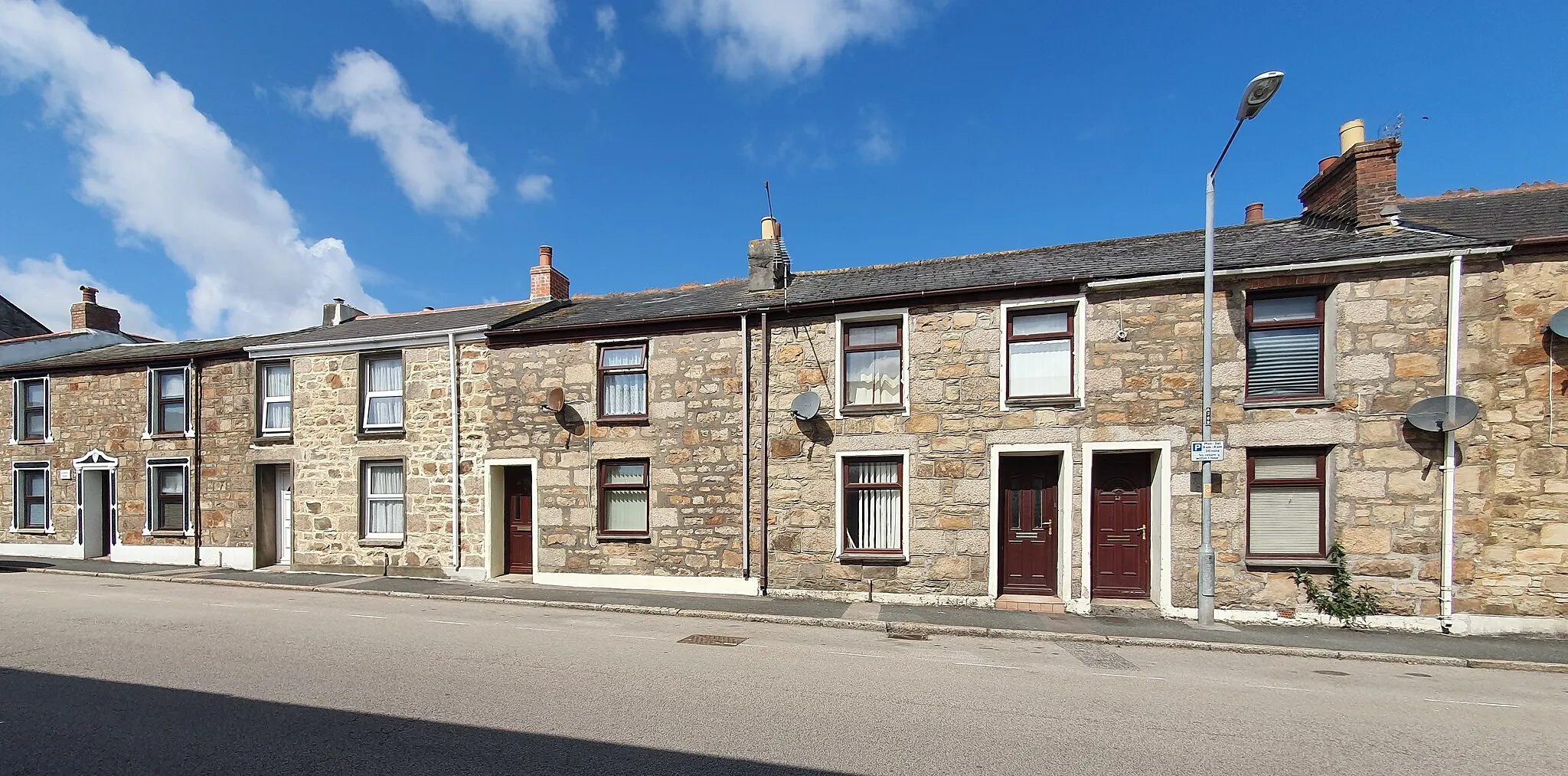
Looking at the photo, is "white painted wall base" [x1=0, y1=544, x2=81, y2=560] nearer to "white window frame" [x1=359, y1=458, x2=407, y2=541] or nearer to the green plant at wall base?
"white window frame" [x1=359, y1=458, x2=407, y2=541]

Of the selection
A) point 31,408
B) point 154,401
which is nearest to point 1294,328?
point 154,401

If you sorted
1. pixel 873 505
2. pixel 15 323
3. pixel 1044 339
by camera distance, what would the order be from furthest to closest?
pixel 15 323 < pixel 873 505 < pixel 1044 339

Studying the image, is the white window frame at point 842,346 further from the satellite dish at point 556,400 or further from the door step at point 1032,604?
the satellite dish at point 556,400

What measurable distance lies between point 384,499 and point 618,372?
6.24 meters

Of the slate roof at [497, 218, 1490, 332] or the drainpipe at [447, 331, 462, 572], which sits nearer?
the slate roof at [497, 218, 1490, 332]

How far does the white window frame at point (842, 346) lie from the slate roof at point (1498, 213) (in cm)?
825

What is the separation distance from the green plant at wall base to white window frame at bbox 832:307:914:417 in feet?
21.4

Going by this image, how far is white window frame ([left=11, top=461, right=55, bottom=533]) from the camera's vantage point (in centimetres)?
1666

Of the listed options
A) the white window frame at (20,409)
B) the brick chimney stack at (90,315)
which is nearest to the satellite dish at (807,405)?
the white window frame at (20,409)

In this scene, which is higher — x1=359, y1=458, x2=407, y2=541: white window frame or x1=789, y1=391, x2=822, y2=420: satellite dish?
x1=789, y1=391, x2=822, y2=420: satellite dish

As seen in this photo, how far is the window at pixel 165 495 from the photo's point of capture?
51.3 ft

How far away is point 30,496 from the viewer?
56.0ft

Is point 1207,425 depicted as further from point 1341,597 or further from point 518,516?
point 518,516

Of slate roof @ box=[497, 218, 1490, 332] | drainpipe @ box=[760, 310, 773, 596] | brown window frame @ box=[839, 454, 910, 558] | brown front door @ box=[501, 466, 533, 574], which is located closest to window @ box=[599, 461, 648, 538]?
brown front door @ box=[501, 466, 533, 574]
